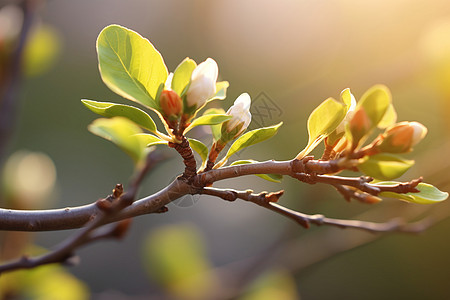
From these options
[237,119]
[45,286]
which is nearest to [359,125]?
[237,119]

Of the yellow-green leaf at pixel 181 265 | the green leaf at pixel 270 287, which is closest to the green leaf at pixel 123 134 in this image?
the green leaf at pixel 270 287

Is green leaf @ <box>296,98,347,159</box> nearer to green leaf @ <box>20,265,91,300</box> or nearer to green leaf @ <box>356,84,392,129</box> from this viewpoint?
green leaf @ <box>356,84,392,129</box>

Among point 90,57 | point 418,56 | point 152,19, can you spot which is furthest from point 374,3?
point 90,57

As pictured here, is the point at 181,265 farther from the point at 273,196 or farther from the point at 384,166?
the point at 384,166

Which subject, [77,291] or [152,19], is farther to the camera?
[152,19]

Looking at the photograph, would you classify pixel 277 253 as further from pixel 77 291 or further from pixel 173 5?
pixel 173 5

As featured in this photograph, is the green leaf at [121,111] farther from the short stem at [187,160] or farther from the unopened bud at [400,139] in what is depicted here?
the unopened bud at [400,139]

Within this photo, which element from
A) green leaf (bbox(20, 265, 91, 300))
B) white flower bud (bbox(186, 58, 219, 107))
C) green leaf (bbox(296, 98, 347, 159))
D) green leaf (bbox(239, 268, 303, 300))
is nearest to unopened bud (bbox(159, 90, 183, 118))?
white flower bud (bbox(186, 58, 219, 107))
